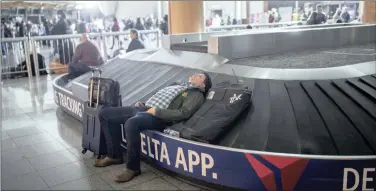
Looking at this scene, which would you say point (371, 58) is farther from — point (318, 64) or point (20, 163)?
point (20, 163)

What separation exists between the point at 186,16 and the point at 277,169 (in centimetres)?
861

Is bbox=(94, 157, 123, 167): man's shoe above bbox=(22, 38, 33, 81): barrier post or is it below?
below

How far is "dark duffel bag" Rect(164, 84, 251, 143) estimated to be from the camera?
13.4ft

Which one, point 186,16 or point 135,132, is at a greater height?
point 186,16

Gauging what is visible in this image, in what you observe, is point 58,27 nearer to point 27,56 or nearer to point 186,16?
point 27,56

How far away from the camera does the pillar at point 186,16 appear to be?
1148 centimetres

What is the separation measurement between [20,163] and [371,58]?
5570 mm

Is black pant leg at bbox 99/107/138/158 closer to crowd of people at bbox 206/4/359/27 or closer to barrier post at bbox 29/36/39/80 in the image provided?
barrier post at bbox 29/36/39/80

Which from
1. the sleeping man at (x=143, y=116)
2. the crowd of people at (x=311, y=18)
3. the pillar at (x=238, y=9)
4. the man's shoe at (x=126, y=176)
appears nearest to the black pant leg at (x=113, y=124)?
the sleeping man at (x=143, y=116)

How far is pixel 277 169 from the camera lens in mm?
3613

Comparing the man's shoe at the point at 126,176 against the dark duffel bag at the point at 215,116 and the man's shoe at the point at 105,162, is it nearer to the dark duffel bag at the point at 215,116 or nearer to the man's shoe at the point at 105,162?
the man's shoe at the point at 105,162

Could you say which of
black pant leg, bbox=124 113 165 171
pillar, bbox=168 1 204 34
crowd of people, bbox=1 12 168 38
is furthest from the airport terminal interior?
crowd of people, bbox=1 12 168 38

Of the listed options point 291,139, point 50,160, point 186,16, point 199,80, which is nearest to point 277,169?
point 291,139

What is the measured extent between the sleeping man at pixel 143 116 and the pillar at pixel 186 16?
7100 millimetres
